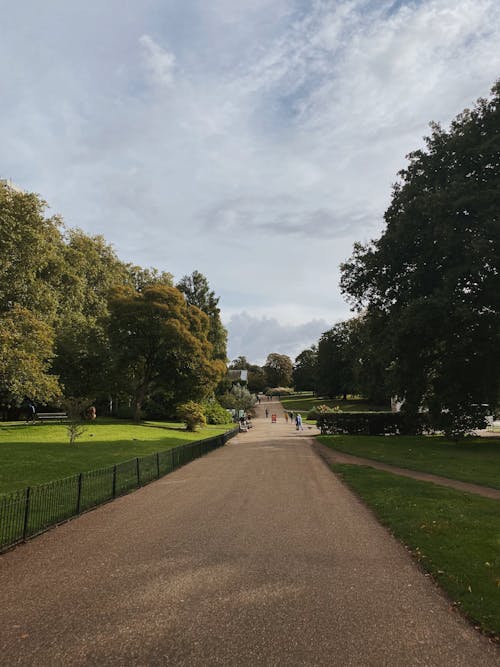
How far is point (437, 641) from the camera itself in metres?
4.49

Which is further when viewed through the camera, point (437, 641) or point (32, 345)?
point (32, 345)

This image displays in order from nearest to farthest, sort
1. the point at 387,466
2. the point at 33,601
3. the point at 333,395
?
the point at 33,601 < the point at 387,466 < the point at 333,395

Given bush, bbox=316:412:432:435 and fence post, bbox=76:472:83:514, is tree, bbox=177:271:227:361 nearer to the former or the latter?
bush, bbox=316:412:432:435

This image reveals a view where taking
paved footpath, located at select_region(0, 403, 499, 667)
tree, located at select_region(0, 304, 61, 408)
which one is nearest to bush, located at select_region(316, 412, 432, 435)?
tree, located at select_region(0, 304, 61, 408)

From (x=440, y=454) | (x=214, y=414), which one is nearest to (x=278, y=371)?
(x=214, y=414)

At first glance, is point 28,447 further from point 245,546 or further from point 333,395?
point 333,395

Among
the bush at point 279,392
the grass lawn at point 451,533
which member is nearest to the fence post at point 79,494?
the grass lawn at point 451,533

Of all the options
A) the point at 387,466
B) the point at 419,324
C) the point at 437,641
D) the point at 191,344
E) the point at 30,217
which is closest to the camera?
the point at 437,641

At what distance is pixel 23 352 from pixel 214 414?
2914 cm

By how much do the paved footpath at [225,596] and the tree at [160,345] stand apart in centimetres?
2847

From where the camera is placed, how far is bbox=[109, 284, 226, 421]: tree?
37.3 m

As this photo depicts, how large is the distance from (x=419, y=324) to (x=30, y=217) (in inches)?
924

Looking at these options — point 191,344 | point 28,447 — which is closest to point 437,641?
point 28,447

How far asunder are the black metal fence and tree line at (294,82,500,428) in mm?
16527
